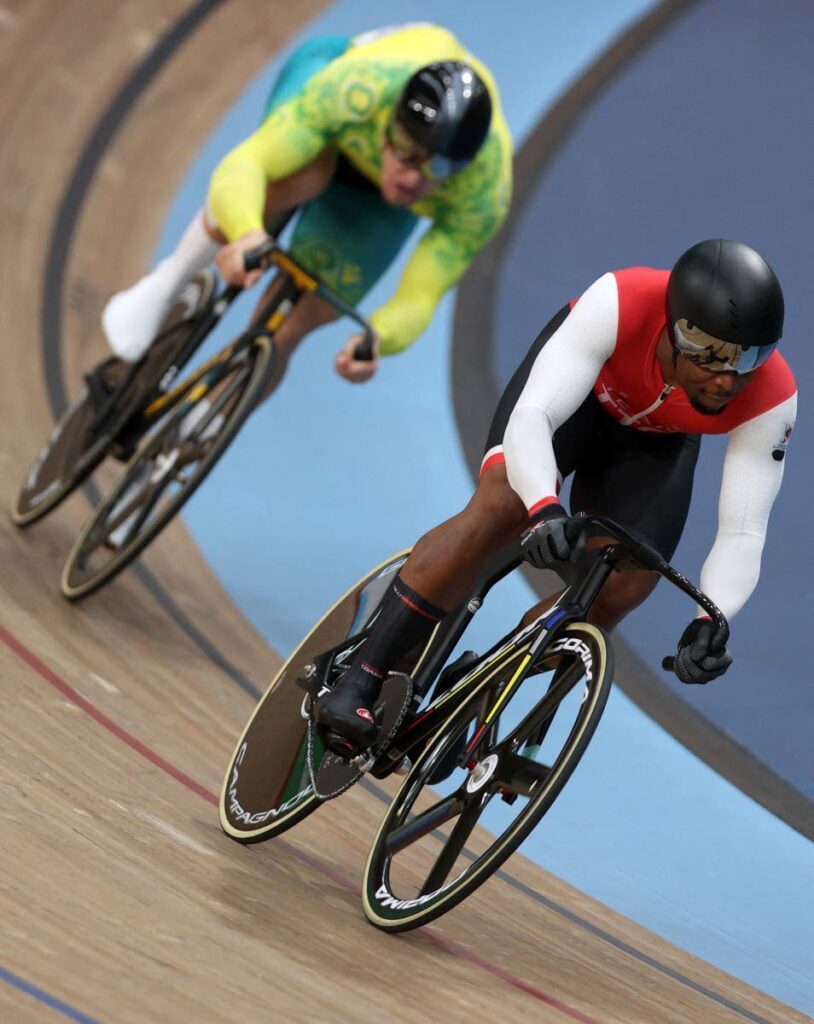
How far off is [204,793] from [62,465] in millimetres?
1607

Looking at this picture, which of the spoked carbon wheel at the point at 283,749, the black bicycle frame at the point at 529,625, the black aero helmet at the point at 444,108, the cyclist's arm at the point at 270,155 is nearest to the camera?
the black bicycle frame at the point at 529,625

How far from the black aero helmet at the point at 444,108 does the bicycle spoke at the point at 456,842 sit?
182 centimetres

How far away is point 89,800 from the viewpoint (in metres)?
2.89

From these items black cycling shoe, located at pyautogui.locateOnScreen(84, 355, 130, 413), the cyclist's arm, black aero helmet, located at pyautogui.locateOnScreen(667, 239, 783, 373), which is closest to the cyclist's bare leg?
black aero helmet, located at pyautogui.locateOnScreen(667, 239, 783, 373)

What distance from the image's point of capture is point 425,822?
2799 mm

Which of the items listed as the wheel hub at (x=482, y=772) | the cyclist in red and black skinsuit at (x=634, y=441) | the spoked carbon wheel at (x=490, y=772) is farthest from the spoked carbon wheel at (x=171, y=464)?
the wheel hub at (x=482, y=772)

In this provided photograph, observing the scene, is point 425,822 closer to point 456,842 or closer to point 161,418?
point 456,842

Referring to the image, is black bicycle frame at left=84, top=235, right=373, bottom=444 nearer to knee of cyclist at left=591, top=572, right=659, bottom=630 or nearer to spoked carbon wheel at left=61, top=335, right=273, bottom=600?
spoked carbon wheel at left=61, top=335, right=273, bottom=600

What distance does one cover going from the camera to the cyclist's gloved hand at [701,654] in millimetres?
2596

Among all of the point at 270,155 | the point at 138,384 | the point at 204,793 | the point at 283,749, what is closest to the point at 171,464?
the point at 138,384

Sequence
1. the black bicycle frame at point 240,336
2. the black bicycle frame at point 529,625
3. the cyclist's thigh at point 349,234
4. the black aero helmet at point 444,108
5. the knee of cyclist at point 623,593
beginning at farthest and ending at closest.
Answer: the cyclist's thigh at point 349,234 → the black bicycle frame at point 240,336 → the black aero helmet at point 444,108 → the knee of cyclist at point 623,593 → the black bicycle frame at point 529,625

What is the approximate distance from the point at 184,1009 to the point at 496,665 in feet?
2.96

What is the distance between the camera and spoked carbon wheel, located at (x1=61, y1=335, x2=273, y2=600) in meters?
3.97

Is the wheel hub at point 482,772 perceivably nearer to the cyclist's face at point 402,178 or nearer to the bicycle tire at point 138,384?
the cyclist's face at point 402,178
